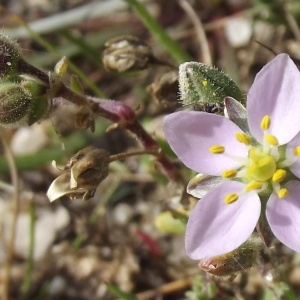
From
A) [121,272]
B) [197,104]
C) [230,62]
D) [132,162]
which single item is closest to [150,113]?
[132,162]

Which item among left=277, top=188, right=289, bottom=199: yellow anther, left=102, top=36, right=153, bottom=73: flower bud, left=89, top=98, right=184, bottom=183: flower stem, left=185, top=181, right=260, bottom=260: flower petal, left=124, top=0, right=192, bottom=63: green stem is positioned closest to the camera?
left=185, top=181, right=260, bottom=260: flower petal

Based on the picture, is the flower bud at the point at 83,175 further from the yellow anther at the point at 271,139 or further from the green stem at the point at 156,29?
the green stem at the point at 156,29

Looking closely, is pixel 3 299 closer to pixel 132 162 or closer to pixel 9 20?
pixel 132 162

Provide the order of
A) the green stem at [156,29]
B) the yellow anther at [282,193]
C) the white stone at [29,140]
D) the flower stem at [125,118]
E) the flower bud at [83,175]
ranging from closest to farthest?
the yellow anther at [282,193] → the flower bud at [83,175] → the flower stem at [125,118] → the green stem at [156,29] → the white stone at [29,140]

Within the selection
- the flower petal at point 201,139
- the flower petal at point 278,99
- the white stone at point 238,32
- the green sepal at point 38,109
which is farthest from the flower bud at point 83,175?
the white stone at point 238,32

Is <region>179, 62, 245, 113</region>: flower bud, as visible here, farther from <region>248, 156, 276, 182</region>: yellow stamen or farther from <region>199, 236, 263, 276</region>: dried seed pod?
<region>199, 236, 263, 276</region>: dried seed pod

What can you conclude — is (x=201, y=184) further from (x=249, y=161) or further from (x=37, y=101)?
(x=37, y=101)

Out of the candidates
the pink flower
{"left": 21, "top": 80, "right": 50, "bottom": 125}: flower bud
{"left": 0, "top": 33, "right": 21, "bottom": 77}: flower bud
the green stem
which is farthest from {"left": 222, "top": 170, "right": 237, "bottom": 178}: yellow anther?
the green stem
